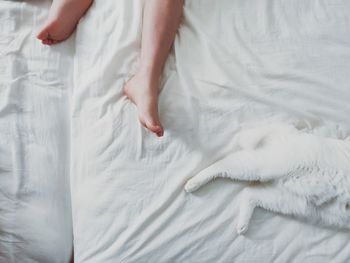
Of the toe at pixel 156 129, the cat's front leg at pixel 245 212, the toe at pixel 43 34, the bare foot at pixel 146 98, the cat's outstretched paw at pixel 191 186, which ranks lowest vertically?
the cat's front leg at pixel 245 212

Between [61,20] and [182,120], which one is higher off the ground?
[61,20]

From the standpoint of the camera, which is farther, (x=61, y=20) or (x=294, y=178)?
(x=61, y=20)

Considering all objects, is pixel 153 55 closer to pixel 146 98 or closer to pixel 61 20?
pixel 146 98

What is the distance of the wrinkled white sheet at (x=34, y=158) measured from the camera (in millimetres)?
921

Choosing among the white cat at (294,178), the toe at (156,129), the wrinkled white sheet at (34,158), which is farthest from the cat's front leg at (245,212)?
the wrinkled white sheet at (34,158)

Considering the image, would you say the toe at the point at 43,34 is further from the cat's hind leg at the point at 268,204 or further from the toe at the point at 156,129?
the cat's hind leg at the point at 268,204

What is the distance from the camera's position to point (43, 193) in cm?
93

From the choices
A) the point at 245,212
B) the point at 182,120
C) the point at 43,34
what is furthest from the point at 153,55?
the point at 245,212

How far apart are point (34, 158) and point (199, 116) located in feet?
1.15

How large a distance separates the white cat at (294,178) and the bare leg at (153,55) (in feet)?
0.52

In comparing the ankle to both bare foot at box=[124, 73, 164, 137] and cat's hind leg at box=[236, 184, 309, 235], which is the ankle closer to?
bare foot at box=[124, 73, 164, 137]

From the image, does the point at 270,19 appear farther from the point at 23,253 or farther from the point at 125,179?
the point at 23,253

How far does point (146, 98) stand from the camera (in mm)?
896

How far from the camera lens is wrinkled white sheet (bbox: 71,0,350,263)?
2.85 ft
